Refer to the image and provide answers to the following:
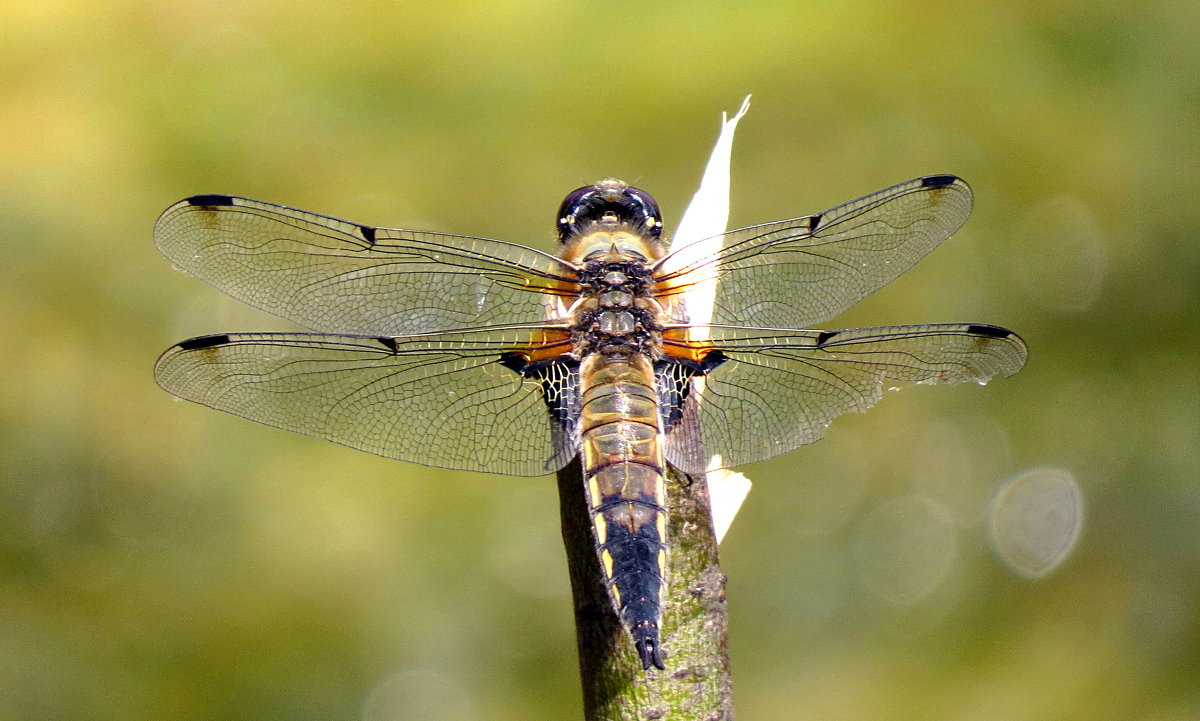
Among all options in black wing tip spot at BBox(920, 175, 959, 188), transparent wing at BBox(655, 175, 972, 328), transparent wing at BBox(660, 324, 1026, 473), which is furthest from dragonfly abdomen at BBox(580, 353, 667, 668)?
black wing tip spot at BBox(920, 175, 959, 188)

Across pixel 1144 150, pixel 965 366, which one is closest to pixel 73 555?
pixel 965 366

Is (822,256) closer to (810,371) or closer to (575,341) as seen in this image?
(810,371)

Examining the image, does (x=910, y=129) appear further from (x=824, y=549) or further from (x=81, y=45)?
(x=81, y=45)

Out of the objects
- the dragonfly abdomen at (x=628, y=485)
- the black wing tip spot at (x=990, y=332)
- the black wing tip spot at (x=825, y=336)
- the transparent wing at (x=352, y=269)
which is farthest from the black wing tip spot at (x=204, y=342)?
the black wing tip spot at (x=990, y=332)

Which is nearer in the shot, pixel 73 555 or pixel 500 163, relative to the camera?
pixel 73 555

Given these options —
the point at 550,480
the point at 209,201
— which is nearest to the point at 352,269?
the point at 209,201

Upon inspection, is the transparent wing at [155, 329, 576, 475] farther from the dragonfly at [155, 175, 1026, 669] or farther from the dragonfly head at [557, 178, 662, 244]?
the dragonfly head at [557, 178, 662, 244]

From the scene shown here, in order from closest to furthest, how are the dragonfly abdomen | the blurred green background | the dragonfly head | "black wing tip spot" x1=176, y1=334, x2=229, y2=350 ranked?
the dragonfly abdomen < "black wing tip spot" x1=176, y1=334, x2=229, y2=350 < the dragonfly head < the blurred green background
